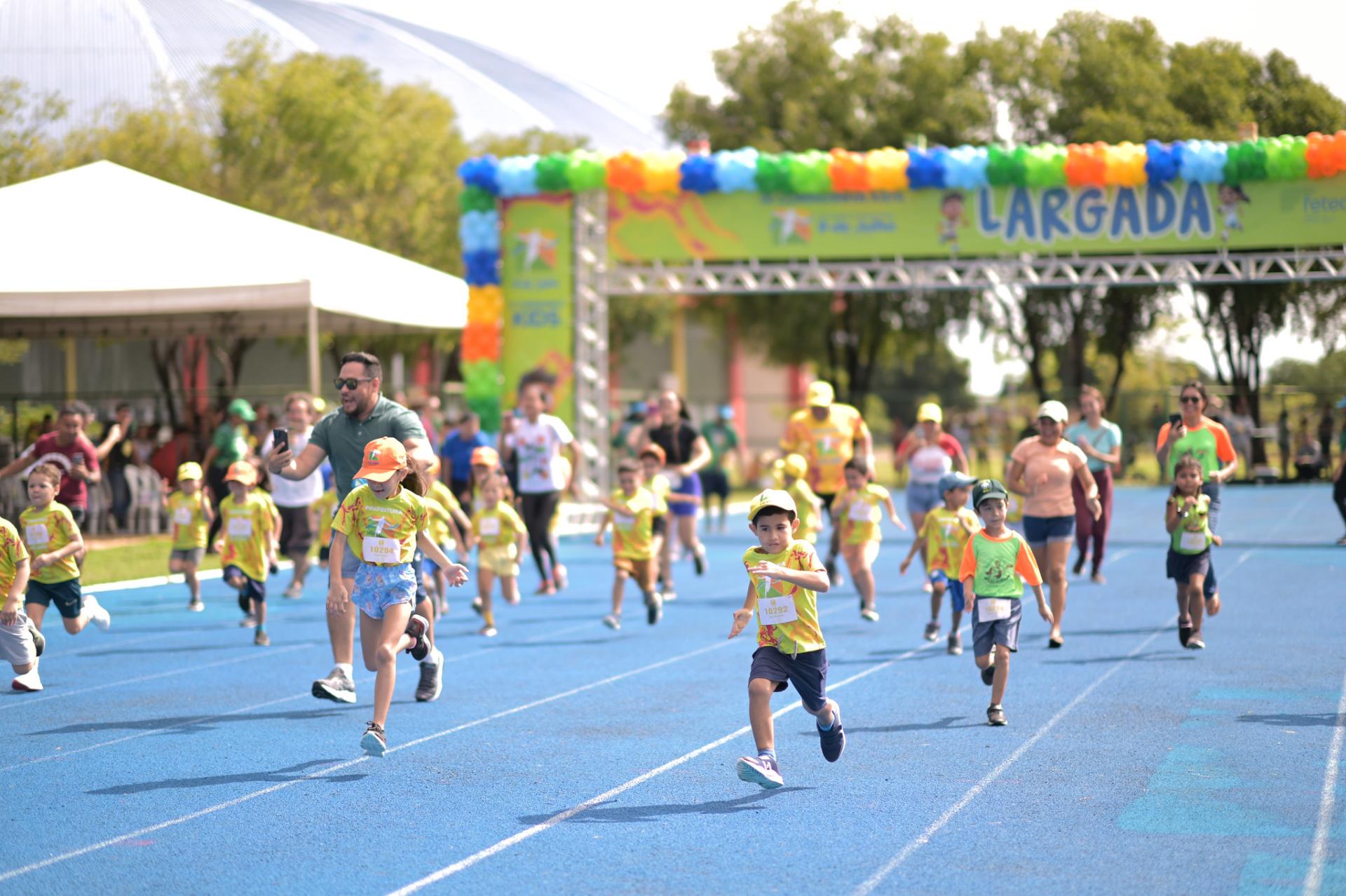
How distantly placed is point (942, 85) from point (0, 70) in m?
29.1

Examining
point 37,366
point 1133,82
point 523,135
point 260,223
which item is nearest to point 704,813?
point 260,223

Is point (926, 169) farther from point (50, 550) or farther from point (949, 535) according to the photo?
point (50, 550)

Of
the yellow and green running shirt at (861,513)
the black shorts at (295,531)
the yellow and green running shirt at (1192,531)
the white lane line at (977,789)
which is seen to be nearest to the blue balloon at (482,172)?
the black shorts at (295,531)

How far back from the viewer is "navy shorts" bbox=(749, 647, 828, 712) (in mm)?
7336

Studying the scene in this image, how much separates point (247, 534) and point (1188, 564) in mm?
7320

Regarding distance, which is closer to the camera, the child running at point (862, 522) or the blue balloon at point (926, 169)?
the child running at point (862, 522)

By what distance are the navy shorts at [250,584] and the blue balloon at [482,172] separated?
1239 cm

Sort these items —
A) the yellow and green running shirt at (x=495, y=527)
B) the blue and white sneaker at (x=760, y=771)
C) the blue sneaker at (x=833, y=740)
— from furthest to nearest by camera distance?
the yellow and green running shirt at (x=495, y=527) < the blue sneaker at (x=833, y=740) < the blue and white sneaker at (x=760, y=771)

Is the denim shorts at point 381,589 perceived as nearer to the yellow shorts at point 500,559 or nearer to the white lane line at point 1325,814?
the white lane line at point 1325,814

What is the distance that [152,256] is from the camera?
18.5 meters

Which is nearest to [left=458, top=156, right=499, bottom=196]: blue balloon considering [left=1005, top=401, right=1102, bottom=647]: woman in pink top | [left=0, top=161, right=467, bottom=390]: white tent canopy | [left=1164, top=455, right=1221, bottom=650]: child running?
[left=0, top=161, right=467, bottom=390]: white tent canopy

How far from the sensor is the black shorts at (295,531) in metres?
15.1

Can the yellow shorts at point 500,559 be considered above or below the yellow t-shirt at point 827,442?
below

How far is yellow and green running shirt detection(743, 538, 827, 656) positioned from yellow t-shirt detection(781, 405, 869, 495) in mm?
7624
